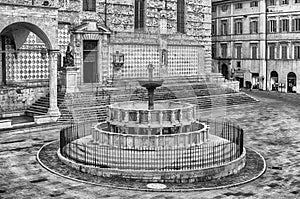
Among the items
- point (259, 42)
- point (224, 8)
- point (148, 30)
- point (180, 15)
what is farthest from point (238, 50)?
point (148, 30)

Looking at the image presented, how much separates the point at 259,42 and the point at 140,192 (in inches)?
1672

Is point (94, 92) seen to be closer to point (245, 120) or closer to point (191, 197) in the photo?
point (245, 120)

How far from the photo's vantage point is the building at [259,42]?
164ft

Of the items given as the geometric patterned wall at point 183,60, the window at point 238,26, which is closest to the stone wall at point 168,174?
the geometric patterned wall at point 183,60

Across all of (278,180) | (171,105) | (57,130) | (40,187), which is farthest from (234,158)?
(57,130)

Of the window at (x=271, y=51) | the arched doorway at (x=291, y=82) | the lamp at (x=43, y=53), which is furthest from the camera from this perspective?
the window at (x=271, y=51)

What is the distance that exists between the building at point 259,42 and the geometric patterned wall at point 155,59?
43.3 feet

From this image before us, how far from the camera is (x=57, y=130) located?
25172mm

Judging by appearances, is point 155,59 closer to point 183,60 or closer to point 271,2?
point 183,60

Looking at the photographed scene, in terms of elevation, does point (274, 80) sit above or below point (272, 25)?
below

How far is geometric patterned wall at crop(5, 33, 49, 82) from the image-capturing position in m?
29.5

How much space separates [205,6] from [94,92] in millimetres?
18081

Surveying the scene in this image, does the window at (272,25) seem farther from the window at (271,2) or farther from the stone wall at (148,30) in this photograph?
the stone wall at (148,30)

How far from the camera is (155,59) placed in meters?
A: 39.5
